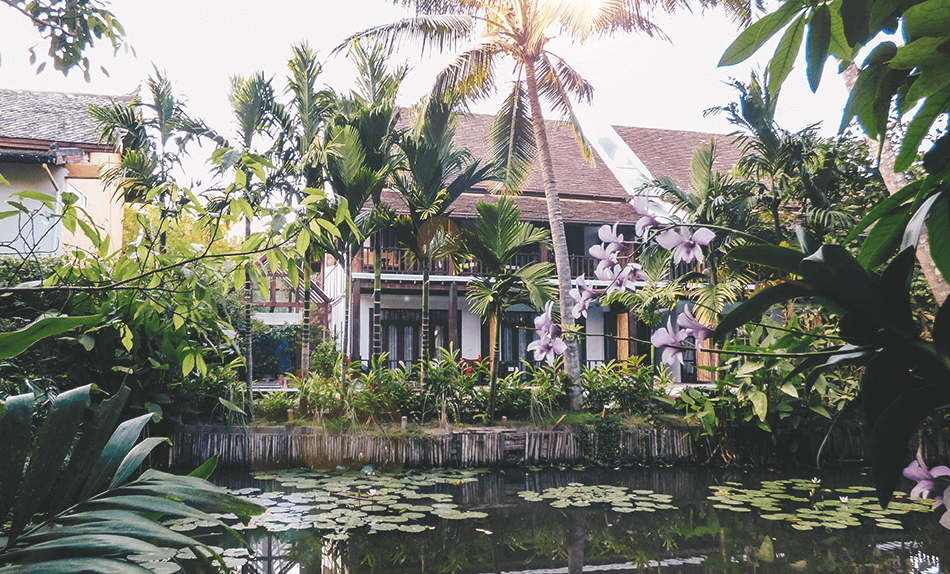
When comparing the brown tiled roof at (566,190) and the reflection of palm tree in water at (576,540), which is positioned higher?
the brown tiled roof at (566,190)

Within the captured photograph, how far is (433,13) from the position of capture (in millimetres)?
9227

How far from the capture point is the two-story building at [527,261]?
1370cm

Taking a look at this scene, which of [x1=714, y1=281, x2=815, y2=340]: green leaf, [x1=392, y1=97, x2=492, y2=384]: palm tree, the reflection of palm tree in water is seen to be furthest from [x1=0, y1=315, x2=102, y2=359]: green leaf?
[x1=392, y1=97, x2=492, y2=384]: palm tree

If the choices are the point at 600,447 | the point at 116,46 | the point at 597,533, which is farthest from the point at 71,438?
the point at 600,447

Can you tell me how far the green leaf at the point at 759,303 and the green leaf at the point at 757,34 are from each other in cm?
31

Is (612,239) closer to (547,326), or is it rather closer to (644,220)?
(644,220)

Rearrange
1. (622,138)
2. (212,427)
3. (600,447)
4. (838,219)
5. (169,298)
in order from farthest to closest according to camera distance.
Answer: (622,138) < (838,219) < (600,447) < (212,427) < (169,298)

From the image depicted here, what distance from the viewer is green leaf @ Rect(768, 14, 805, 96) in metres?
0.73

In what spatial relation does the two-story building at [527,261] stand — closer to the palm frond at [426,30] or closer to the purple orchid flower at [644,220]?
the palm frond at [426,30]

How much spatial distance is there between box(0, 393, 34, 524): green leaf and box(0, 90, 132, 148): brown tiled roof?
9294 millimetres

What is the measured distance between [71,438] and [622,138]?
713 inches

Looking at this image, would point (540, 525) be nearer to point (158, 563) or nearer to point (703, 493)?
point (703, 493)

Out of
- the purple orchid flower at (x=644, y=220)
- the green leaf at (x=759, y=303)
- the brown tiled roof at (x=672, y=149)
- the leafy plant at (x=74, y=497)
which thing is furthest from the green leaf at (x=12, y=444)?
the brown tiled roof at (x=672, y=149)

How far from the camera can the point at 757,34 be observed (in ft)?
2.36
